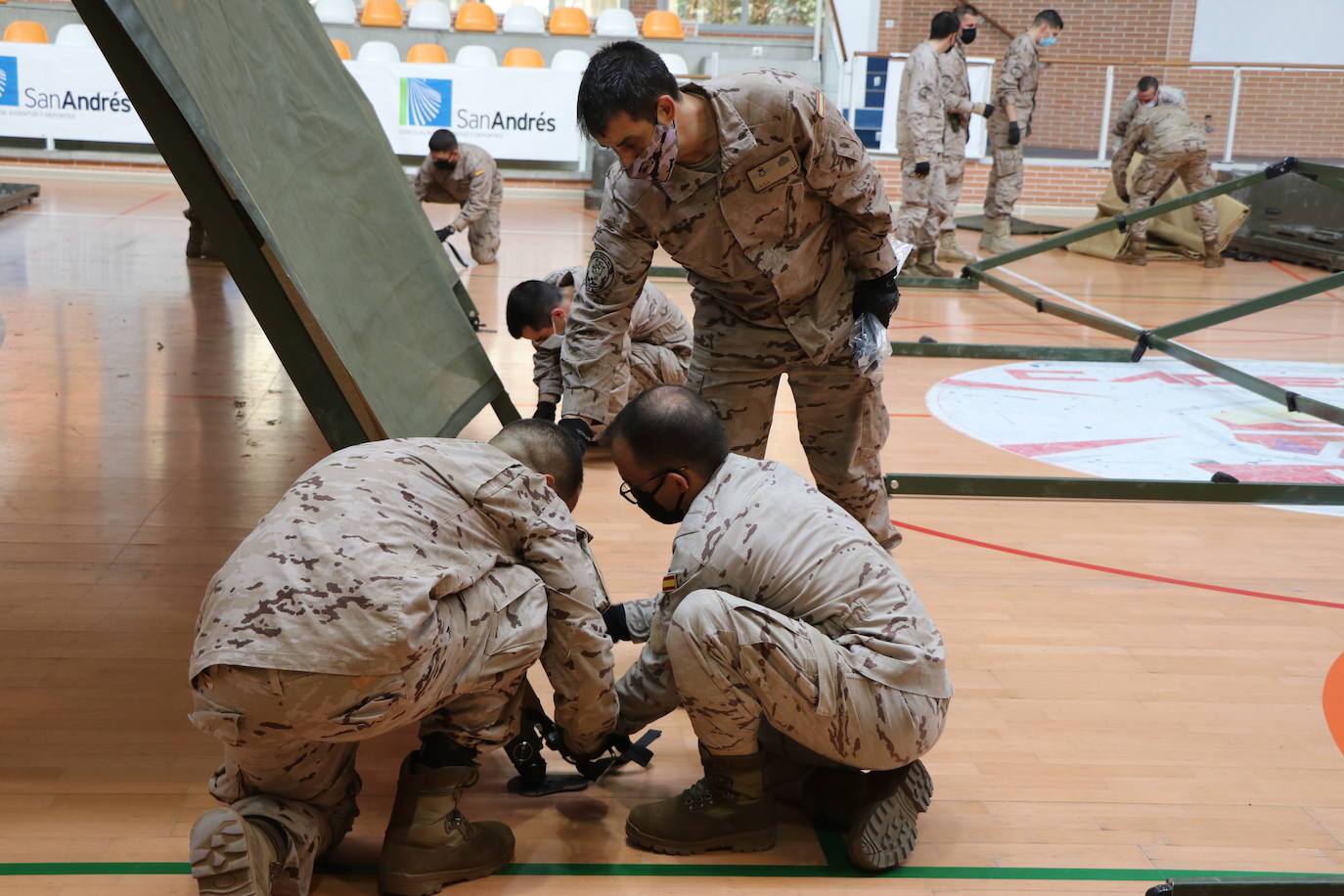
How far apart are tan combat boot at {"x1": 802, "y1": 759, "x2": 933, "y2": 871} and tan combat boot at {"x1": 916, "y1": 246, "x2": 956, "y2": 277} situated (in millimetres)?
7120

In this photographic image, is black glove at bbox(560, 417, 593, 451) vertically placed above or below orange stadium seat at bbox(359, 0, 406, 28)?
below

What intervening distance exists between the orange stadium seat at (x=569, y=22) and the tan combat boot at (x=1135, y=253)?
7197 mm

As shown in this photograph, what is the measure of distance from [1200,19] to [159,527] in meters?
15.3

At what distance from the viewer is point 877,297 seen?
2.81 meters

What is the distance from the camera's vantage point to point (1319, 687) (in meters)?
2.87

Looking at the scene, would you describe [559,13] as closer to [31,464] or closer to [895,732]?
[31,464]

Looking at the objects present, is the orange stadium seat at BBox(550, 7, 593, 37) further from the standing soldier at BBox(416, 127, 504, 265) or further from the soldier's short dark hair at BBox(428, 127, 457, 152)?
the soldier's short dark hair at BBox(428, 127, 457, 152)

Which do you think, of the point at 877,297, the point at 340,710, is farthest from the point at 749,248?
the point at 340,710

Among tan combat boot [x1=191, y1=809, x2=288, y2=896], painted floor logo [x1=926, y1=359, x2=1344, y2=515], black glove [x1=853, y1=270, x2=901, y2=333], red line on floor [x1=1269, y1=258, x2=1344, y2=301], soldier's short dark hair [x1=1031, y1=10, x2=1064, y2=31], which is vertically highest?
soldier's short dark hair [x1=1031, y1=10, x2=1064, y2=31]

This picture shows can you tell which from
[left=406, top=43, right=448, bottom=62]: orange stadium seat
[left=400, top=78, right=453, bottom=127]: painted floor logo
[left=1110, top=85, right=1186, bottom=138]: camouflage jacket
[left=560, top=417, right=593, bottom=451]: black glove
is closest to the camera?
[left=560, top=417, right=593, bottom=451]: black glove

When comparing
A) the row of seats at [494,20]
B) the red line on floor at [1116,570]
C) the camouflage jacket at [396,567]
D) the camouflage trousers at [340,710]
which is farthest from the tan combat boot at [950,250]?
the camouflage trousers at [340,710]

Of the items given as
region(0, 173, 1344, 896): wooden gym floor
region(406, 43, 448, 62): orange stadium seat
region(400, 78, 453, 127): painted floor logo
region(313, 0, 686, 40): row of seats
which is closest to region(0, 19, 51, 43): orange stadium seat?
region(313, 0, 686, 40): row of seats

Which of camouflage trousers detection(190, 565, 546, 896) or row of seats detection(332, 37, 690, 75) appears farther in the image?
row of seats detection(332, 37, 690, 75)

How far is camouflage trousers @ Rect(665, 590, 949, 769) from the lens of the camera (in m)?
1.99
